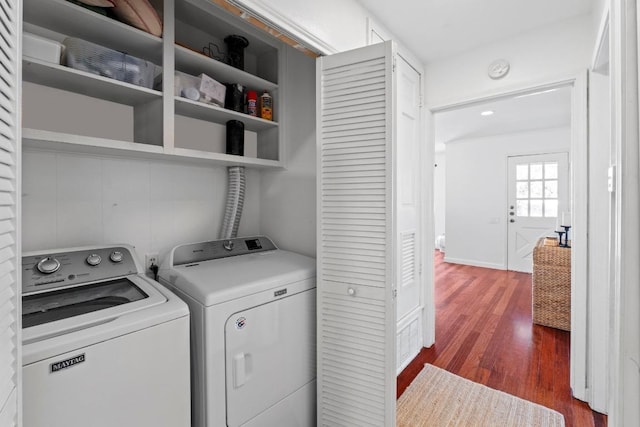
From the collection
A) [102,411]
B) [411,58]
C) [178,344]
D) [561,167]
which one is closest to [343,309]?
[178,344]

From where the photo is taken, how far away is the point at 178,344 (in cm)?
108

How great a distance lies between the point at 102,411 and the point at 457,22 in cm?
260

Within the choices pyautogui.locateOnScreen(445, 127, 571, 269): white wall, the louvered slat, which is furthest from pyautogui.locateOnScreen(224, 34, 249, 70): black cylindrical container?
pyautogui.locateOnScreen(445, 127, 571, 269): white wall

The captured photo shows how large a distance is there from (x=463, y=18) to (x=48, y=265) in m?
2.55

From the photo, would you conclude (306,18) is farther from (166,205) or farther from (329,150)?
A: (166,205)

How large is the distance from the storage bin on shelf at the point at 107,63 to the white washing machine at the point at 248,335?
0.85 meters

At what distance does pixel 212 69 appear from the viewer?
1.70 m

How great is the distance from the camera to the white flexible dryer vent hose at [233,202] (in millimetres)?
1928

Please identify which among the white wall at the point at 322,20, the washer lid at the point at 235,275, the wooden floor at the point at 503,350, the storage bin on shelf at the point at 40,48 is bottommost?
the wooden floor at the point at 503,350

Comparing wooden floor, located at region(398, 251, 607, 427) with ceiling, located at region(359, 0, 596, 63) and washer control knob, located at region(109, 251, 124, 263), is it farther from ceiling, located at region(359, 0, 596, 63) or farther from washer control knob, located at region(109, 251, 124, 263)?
ceiling, located at region(359, 0, 596, 63)

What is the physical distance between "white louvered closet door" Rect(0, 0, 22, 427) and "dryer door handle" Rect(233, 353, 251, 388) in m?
0.67

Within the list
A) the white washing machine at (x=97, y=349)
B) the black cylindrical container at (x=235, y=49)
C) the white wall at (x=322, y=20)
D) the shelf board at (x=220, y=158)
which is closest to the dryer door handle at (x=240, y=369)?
the white washing machine at (x=97, y=349)

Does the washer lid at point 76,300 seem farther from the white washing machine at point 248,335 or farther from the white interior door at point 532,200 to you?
the white interior door at point 532,200

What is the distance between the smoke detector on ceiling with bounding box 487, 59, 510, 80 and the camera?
2.10m
